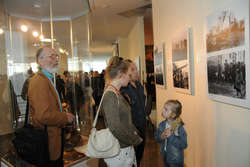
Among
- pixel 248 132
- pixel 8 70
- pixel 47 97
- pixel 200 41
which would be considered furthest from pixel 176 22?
pixel 8 70

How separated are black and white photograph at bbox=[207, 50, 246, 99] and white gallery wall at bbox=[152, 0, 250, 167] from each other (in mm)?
147

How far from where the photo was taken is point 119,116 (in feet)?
Result: 5.09

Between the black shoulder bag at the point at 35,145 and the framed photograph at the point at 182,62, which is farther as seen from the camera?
the framed photograph at the point at 182,62

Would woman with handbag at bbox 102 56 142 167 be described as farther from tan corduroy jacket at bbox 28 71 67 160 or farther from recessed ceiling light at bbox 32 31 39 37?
recessed ceiling light at bbox 32 31 39 37

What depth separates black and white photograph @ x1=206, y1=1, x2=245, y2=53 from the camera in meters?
1.46

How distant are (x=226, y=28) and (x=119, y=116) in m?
1.18

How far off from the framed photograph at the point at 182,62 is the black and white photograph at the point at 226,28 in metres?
0.54

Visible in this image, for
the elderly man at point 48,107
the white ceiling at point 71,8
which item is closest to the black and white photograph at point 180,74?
the elderly man at point 48,107

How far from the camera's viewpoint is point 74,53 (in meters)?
5.19

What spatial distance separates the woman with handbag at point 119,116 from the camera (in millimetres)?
1514

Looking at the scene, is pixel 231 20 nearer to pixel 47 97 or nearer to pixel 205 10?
pixel 205 10

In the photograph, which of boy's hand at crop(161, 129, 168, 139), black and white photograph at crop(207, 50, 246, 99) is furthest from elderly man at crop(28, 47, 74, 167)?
black and white photograph at crop(207, 50, 246, 99)

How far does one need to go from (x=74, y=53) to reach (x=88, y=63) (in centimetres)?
51

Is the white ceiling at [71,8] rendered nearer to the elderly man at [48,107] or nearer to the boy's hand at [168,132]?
the elderly man at [48,107]
